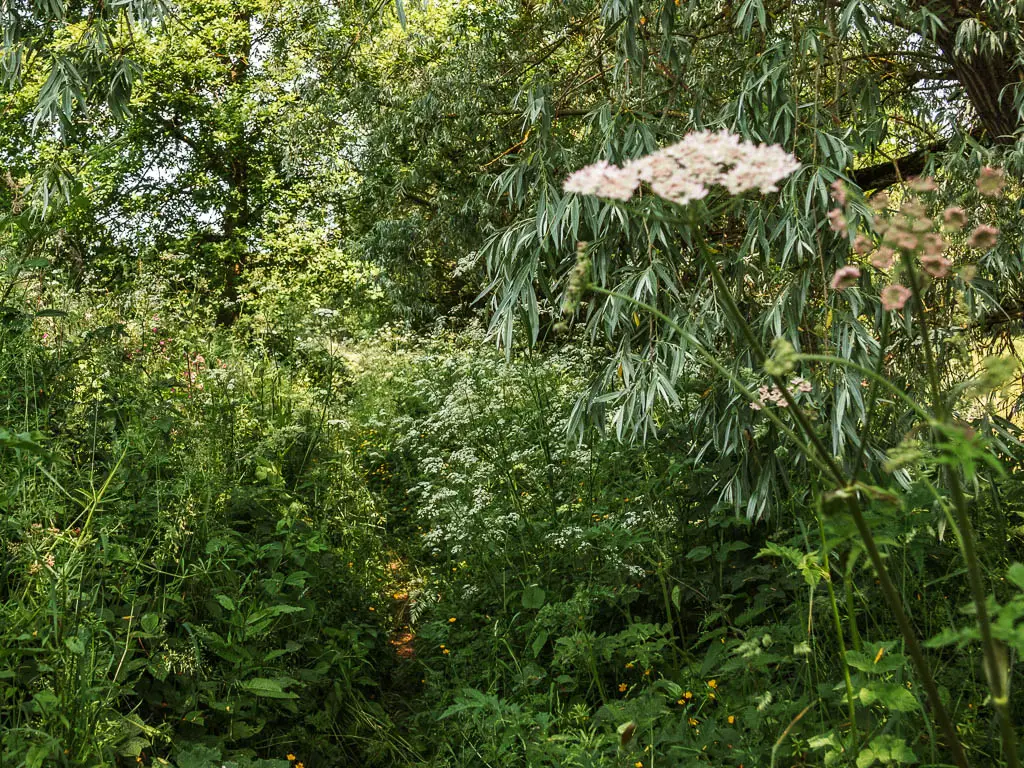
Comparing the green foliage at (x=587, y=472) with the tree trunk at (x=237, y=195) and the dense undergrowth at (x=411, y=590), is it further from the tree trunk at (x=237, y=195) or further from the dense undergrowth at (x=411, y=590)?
the tree trunk at (x=237, y=195)

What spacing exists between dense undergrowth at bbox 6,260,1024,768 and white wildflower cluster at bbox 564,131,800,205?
1.62 ft

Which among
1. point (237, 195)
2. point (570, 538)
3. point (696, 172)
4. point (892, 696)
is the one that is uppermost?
point (696, 172)

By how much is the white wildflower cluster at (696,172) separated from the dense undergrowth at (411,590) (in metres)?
0.50

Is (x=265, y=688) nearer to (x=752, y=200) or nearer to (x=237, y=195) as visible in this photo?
(x=752, y=200)

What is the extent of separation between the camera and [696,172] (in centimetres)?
104

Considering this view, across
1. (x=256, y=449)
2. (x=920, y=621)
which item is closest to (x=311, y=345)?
(x=256, y=449)

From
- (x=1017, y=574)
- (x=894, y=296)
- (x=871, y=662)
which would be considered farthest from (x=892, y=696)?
(x=894, y=296)

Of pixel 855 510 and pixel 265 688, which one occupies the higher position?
pixel 855 510

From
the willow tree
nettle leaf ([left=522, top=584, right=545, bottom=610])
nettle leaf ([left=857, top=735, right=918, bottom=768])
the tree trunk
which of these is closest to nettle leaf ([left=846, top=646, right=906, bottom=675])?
nettle leaf ([left=857, top=735, right=918, bottom=768])

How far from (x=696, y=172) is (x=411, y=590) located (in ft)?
11.0

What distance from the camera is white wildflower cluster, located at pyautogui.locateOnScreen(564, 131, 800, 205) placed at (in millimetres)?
1014

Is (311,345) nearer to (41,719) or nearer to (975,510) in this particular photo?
(41,719)

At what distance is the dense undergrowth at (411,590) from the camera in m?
2.11

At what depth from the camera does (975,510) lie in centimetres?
277
